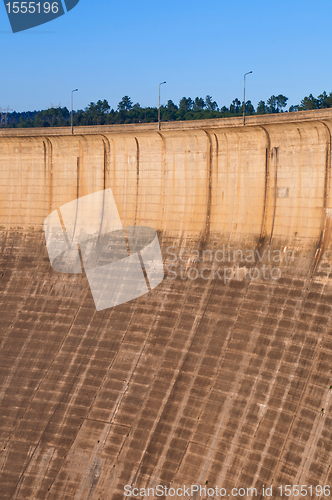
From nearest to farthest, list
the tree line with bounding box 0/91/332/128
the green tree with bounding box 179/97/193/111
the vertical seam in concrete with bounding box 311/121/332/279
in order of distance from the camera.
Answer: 1. the vertical seam in concrete with bounding box 311/121/332/279
2. the tree line with bounding box 0/91/332/128
3. the green tree with bounding box 179/97/193/111

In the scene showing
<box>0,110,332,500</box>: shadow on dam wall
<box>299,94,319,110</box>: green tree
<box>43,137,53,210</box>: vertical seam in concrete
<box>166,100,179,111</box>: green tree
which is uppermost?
<box>166,100,179,111</box>: green tree

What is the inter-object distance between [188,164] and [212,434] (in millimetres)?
14318

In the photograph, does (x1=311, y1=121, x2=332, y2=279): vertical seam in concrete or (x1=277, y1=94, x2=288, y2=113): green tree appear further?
(x1=277, y1=94, x2=288, y2=113): green tree

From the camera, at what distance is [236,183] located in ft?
85.7

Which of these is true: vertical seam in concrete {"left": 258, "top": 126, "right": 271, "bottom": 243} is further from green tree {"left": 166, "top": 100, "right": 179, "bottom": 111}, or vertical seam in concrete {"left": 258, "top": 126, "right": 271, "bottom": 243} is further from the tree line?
green tree {"left": 166, "top": 100, "right": 179, "bottom": 111}

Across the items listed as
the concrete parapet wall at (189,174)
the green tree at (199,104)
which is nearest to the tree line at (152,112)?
the green tree at (199,104)

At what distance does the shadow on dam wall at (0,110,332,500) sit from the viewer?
63.3 ft

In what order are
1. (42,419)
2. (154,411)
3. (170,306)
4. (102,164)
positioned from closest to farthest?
1. (154,411)
2. (42,419)
3. (170,306)
4. (102,164)

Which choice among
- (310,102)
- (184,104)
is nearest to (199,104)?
(184,104)

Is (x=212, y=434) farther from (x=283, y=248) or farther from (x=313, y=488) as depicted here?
(x=283, y=248)

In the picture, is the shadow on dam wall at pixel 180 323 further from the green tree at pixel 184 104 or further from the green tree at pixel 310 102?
the green tree at pixel 184 104

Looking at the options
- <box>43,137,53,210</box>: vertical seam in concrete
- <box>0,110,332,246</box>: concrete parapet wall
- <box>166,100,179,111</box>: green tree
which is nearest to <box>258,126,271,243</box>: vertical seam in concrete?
<box>0,110,332,246</box>: concrete parapet wall

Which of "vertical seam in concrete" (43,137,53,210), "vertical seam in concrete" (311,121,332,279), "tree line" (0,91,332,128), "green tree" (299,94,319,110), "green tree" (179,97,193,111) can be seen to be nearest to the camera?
"vertical seam in concrete" (311,121,332,279)

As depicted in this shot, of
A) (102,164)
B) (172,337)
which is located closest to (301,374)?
(172,337)
